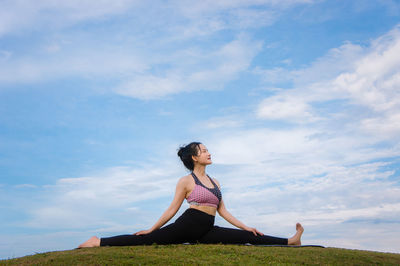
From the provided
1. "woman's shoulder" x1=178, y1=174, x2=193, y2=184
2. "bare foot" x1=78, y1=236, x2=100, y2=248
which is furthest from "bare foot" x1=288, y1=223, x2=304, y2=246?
"bare foot" x1=78, y1=236, x2=100, y2=248

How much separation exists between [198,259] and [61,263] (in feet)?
9.68

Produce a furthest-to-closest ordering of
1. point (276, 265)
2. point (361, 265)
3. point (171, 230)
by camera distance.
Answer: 1. point (171, 230)
2. point (361, 265)
3. point (276, 265)

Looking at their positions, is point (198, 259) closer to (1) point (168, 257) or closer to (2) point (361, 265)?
(1) point (168, 257)

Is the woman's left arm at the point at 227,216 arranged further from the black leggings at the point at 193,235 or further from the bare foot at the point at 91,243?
the bare foot at the point at 91,243

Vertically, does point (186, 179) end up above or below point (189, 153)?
below

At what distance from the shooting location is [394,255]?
1188cm

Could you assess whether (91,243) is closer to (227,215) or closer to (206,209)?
(206,209)

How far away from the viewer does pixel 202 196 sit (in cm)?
1141

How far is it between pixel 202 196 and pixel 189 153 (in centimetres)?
126

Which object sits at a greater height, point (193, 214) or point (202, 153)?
point (202, 153)

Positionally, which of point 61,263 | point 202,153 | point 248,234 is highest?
point 202,153

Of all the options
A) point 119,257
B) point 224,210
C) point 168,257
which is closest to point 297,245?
point 224,210

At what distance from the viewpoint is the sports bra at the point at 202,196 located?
1141cm

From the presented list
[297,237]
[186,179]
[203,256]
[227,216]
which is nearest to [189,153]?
[186,179]
